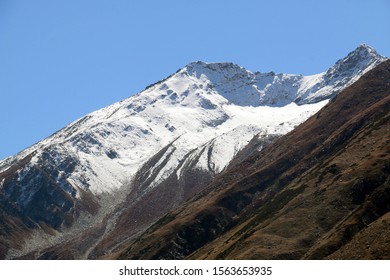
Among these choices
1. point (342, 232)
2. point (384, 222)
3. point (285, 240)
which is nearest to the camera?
point (384, 222)
